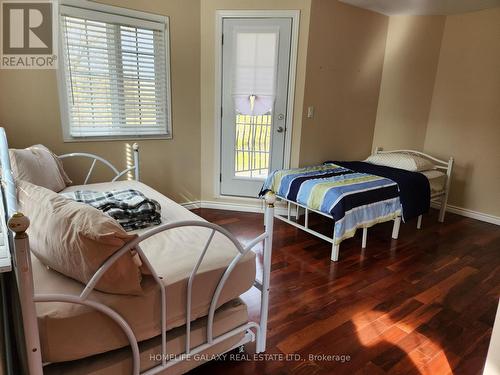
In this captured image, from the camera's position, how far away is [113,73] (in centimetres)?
308

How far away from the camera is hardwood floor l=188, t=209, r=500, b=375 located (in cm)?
174

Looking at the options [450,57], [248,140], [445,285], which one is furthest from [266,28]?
[445,285]

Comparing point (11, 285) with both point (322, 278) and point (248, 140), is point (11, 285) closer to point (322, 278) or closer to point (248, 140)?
point (322, 278)

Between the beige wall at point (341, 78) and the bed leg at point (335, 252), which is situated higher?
the beige wall at point (341, 78)

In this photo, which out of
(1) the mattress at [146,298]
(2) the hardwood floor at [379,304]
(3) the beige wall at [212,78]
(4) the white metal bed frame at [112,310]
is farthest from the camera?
(3) the beige wall at [212,78]

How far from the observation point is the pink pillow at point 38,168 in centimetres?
217

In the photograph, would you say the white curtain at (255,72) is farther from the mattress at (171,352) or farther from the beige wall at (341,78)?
the mattress at (171,352)

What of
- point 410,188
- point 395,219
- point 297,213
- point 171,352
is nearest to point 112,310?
point 171,352

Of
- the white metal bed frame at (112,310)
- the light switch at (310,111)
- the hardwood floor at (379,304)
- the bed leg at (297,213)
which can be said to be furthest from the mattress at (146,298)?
the light switch at (310,111)

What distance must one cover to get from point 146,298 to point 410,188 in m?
2.81

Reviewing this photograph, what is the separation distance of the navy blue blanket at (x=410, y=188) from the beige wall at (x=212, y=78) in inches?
38.0

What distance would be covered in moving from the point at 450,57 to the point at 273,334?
155 inches

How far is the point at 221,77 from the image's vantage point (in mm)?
3607

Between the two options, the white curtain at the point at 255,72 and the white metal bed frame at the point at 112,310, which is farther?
the white curtain at the point at 255,72
